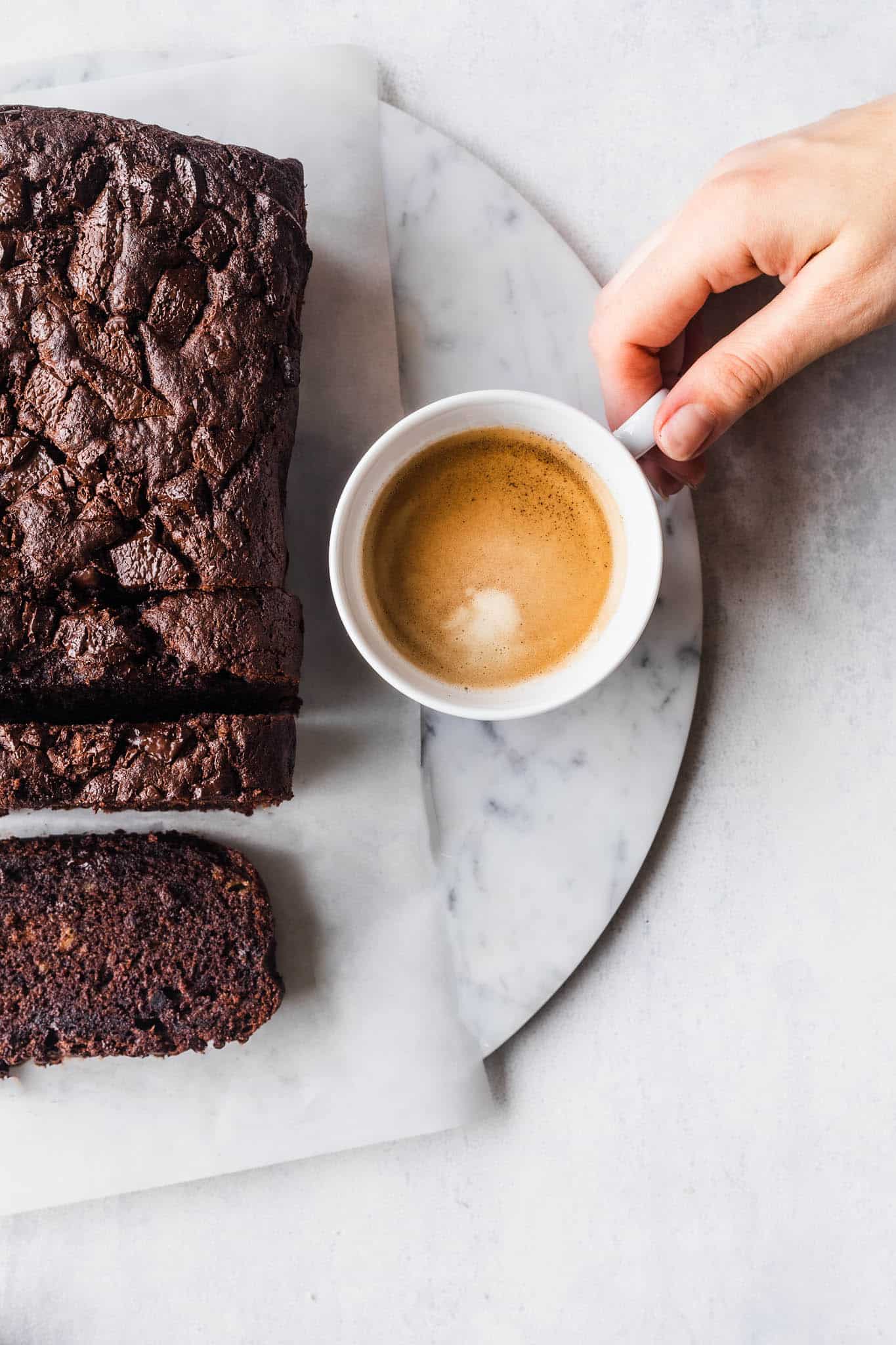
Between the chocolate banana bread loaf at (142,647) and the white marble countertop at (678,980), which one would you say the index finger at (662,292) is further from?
→ the chocolate banana bread loaf at (142,647)

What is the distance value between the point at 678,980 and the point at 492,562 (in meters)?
1.04

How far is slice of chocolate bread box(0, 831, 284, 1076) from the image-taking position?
1906 millimetres

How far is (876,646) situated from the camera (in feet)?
6.84

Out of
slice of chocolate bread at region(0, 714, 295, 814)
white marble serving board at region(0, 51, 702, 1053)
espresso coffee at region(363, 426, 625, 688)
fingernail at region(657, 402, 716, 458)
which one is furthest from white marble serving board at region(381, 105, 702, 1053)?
slice of chocolate bread at region(0, 714, 295, 814)

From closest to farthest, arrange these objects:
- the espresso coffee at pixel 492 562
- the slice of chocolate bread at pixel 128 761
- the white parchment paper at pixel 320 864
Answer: the slice of chocolate bread at pixel 128 761 < the espresso coffee at pixel 492 562 < the white parchment paper at pixel 320 864

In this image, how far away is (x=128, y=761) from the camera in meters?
1.69

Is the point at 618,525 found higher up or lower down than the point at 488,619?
higher up

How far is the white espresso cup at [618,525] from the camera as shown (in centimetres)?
171

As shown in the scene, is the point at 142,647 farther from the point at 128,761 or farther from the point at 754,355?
the point at 754,355

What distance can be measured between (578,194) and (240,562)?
1207mm

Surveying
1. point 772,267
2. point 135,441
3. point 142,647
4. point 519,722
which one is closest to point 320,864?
point 519,722

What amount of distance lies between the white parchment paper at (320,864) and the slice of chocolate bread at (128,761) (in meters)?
0.33

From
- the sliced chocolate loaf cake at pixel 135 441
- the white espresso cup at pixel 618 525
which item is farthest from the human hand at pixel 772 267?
the sliced chocolate loaf cake at pixel 135 441

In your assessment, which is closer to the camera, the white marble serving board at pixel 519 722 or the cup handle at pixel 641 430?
the cup handle at pixel 641 430
